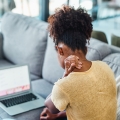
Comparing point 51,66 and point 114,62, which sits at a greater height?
point 114,62

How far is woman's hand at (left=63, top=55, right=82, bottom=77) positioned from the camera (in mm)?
1302

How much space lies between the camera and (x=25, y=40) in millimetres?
2680

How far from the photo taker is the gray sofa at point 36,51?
1.99m

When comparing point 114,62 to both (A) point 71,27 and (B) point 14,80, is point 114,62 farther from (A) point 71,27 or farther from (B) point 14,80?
(B) point 14,80

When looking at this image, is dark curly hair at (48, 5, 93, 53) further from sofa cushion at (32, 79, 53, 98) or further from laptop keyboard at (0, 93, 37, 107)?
sofa cushion at (32, 79, 53, 98)

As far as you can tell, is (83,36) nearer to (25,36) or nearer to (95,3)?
(25,36)

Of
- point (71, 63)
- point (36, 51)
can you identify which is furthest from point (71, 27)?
point (36, 51)

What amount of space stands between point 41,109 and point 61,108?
643 mm

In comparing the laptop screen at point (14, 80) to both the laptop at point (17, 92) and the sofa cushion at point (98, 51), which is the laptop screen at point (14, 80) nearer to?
the laptop at point (17, 92)

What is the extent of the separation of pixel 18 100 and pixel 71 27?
2.69 feet

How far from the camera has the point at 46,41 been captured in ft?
8.30

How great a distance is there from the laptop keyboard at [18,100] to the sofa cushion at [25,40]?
1.80 feet

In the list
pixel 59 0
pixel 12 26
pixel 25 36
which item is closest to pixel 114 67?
pixel 25 36

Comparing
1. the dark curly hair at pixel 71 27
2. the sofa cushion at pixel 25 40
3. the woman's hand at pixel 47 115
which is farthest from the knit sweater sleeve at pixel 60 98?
the sofa cushion at pixel 25 40
